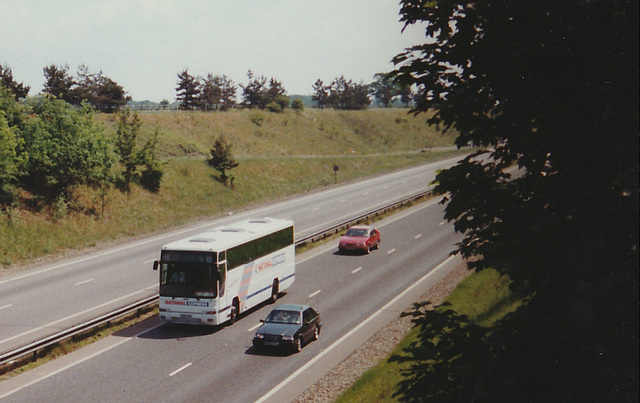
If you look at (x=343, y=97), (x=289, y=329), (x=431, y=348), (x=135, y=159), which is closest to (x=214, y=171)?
(x=135, y=159)

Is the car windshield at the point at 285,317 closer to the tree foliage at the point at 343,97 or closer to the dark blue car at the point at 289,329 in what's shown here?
the dark blue car at the point at 289,329

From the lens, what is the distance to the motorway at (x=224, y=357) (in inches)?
688

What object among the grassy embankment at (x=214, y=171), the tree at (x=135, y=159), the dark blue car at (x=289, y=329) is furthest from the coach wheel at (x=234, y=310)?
the tree at (x=135, y=159)

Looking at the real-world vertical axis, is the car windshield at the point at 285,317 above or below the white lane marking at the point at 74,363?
above

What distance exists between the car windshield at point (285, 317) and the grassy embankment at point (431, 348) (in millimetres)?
3837

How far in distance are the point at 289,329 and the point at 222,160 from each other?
42.8 metres

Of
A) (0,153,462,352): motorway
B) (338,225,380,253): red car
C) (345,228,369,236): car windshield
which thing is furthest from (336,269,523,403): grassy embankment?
(345,228,369,236): car windshield

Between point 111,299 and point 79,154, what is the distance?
18558 mm

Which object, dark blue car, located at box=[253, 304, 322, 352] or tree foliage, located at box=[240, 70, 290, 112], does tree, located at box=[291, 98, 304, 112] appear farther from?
dark blue car, located at box=[253, 304, 322, 352]

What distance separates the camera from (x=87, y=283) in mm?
29828

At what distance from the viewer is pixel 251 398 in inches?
680

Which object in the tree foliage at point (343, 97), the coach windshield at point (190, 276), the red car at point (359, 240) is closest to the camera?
the coach windshield at point (190, 276)

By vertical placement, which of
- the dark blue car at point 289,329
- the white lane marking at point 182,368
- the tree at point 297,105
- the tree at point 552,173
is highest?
the tree at point 297,105

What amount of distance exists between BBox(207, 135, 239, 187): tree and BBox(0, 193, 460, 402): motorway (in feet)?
97.5
